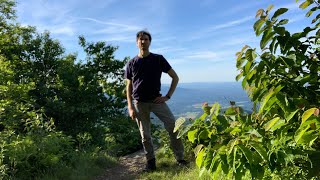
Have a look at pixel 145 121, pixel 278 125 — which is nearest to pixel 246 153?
pixel 278 125

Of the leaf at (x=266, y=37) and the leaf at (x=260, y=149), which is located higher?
the leaf at (x=266, y=37)

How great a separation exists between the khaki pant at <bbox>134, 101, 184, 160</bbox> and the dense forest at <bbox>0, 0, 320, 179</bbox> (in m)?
0.44

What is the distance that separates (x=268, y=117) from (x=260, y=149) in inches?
22.7

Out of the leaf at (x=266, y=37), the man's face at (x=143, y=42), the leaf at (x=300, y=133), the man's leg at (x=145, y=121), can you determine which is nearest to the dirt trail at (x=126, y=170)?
the man's leg at (x=145, y=121)

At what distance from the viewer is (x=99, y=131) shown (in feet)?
46.1

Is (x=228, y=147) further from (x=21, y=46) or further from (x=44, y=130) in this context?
(x=21, y=46)

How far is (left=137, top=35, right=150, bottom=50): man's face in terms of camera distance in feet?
21.6

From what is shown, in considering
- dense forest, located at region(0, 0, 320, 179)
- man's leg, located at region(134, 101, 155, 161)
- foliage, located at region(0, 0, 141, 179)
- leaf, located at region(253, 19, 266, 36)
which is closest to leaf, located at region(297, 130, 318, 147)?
dense forest, located at region(0, 0, 320, 179)

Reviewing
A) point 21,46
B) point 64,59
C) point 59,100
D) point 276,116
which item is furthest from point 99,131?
point 276,116

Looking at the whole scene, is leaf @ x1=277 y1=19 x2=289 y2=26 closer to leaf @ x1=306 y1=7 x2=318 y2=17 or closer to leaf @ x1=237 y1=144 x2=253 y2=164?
leaf @ x1=306 y1=7 x2=318 y2=17

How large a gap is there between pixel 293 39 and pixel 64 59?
13666 millimetres

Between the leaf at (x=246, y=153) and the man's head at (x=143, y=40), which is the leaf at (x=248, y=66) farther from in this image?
the man's head at (x=143, y=40)

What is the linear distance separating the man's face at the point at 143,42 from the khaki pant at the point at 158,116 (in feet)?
3.40

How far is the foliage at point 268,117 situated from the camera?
232 cm
